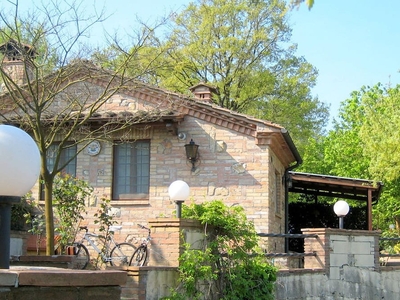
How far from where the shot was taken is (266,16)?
31328 mm

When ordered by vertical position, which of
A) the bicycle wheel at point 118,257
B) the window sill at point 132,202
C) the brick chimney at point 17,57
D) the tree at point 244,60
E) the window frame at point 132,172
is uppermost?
the tree at point 244,60

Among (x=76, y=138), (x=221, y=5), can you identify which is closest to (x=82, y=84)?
(x=76, y=138)

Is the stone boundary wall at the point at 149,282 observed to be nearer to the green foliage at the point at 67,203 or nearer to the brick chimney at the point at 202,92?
the green foliage at the point at 67,203

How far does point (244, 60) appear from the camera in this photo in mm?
30578

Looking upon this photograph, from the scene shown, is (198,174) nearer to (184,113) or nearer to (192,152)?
(192,152)

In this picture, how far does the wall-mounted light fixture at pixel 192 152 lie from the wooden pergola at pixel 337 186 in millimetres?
5371

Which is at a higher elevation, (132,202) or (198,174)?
(198,174)

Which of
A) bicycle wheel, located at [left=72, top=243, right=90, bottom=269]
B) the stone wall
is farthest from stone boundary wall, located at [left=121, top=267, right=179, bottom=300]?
the stone wall

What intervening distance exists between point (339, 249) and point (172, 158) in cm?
485

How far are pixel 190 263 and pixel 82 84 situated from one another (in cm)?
851

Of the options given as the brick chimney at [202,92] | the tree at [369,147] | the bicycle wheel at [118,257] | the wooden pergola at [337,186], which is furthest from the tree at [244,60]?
the bicycle wheel at [118,257]

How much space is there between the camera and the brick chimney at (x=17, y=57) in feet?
41.3

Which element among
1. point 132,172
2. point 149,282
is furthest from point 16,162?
point 132,172

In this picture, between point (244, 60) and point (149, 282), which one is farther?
point (244, 60)
